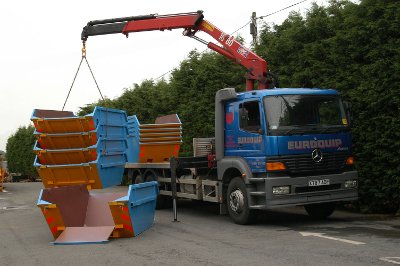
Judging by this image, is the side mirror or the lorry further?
the side mirror

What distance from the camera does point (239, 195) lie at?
10.3 meters

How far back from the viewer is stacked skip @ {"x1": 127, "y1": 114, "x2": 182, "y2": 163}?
14.2 m

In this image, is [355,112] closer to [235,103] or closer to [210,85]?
[235,103]

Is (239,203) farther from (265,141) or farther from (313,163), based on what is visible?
(313,163)

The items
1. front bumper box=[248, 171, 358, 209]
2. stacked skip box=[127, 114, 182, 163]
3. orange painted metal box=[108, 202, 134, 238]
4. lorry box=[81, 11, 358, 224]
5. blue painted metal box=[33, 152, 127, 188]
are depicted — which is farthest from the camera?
stacked skip box=[127, 114, 182, 163]

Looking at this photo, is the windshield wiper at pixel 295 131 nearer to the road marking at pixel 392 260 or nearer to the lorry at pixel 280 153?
the lorry at pixel 280 153

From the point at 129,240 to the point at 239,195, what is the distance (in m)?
2.50

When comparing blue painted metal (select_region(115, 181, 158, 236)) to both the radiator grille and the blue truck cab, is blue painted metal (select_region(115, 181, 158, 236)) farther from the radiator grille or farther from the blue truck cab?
the radiator grille

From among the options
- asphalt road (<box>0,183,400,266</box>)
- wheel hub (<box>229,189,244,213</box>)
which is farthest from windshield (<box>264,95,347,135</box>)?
asphalt road (<box>0,183,400,266</box>)

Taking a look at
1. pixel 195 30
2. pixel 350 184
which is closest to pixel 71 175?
pixel 195 30

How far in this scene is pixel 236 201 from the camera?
10.4m

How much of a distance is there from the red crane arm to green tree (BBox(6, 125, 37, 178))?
99.5 feet

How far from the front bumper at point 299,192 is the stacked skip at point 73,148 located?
334cm

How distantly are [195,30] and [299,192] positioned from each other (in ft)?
19.5
